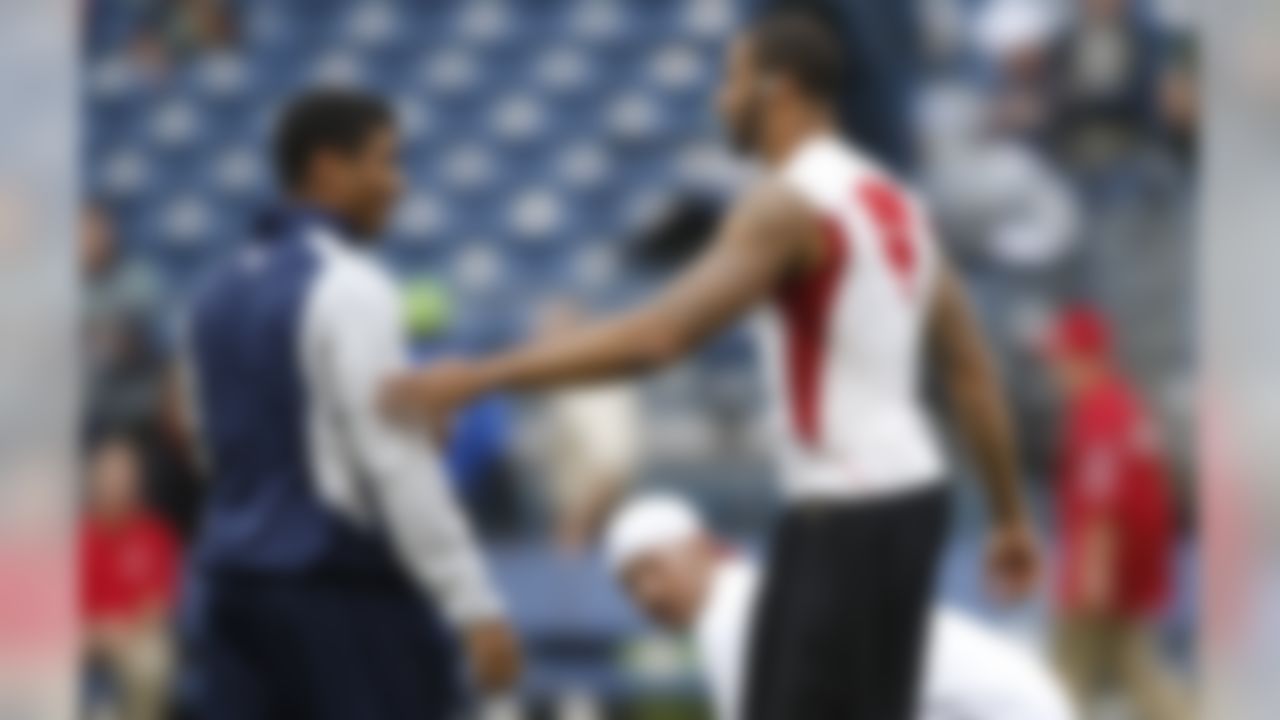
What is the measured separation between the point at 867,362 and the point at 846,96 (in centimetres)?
928

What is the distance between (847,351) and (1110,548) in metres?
5.57

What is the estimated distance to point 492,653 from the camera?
5.46 meters

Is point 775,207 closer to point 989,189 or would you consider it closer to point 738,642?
point 738,642

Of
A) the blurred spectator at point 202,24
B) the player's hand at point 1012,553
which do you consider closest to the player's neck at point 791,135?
the player's hand at point 1012,553

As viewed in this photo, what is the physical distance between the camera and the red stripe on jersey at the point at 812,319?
16.4 ft

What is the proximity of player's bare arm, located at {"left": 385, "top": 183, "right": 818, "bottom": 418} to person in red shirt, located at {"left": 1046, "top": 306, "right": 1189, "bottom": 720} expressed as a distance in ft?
18.0

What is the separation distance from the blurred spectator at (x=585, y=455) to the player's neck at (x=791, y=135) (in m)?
6.95

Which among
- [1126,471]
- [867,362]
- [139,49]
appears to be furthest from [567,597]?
[867,362]

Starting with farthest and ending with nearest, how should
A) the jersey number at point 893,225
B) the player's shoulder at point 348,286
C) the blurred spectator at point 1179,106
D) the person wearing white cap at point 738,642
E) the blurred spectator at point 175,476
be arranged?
the blurred spectator at point 1179,106 < the blurred spectator at point 175,476 < the person wearing white cap at point 738,642 < the player's shoulder at point 348,286 < the jersey number at point 893,225

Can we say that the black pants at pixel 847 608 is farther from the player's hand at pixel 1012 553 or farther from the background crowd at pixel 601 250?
the background crowd at pixel 601 250

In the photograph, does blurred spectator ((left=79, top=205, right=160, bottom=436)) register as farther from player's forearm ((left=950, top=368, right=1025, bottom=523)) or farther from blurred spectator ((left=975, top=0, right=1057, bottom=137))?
player's forearm ((left=950, top=368, right=1025, bottom=523))

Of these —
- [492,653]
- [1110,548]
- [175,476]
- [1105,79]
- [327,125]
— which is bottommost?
[492,653]

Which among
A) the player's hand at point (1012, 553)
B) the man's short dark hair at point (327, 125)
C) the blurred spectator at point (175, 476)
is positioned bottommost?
the player's hand at point (1012, 553)

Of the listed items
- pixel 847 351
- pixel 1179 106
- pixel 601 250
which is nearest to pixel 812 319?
pixel 847 351
